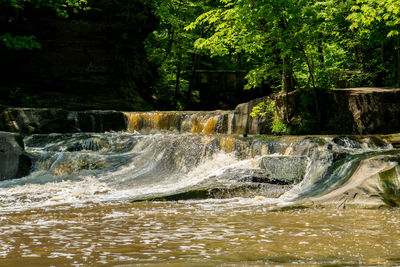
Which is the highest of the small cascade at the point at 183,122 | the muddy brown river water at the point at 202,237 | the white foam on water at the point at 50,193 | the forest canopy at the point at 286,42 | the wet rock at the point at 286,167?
the forest canopy at the point at 286,42

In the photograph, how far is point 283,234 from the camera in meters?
3.90

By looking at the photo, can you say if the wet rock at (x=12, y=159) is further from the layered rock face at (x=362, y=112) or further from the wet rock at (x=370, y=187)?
the layered rock face at (x=362, y=112)

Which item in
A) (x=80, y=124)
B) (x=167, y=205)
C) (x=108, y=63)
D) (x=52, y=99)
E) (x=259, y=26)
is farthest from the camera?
(x=108, y=63)

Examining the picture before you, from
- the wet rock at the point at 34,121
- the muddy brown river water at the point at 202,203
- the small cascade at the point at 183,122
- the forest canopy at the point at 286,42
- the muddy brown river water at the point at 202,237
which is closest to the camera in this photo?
the muddy brown river water at the point at 202,237

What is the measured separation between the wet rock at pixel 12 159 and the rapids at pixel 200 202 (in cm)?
28

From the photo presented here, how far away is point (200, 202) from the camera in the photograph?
6.95m

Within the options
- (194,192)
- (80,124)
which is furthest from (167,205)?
(80,124)

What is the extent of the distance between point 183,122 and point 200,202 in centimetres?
969

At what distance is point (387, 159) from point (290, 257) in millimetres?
4981

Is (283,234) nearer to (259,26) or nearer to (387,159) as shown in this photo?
(387,159)

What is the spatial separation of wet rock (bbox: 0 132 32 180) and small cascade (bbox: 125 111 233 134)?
19.2ft

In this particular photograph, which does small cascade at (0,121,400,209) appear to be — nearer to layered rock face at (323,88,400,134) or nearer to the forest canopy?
layered rock face at (323,88,400,134)

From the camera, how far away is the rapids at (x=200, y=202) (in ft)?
10.6

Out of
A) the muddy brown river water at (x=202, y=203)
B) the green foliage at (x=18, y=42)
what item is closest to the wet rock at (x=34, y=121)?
the muddy brown river water at (x=202, y=203)
